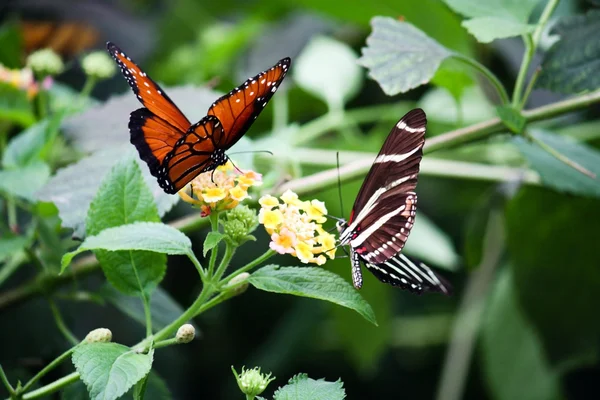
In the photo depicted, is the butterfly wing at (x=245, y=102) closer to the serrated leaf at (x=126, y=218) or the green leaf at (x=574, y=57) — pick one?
the serrated leaf at (x=126, y=218)

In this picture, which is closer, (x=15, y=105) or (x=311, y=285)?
(x=311, y=285)

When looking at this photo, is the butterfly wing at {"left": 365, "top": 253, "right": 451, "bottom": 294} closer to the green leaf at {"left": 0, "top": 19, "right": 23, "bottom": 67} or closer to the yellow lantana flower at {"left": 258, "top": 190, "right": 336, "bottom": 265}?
the yellow lantana flower at {"left": 258, "top": 190, "right": 336, "bottom": 265}

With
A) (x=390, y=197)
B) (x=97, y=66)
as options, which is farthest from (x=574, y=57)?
(x=97, y=66)

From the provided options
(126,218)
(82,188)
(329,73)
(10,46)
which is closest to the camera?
(126,218)

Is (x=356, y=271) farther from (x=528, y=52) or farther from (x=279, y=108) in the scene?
(x=279, y=108)

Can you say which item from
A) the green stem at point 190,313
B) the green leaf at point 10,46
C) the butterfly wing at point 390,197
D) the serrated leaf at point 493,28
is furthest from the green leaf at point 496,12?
the green leaf at point 10,46

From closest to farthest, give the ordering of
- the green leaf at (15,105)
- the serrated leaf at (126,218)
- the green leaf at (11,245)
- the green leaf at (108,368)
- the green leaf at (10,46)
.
Result: the green leaf at (108,368) → the serrated leaf at (126,218) → the green leaf at (11,245) → the green leaf at (15,105) → the green leaf at (10,46)

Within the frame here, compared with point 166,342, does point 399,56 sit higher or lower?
higher
